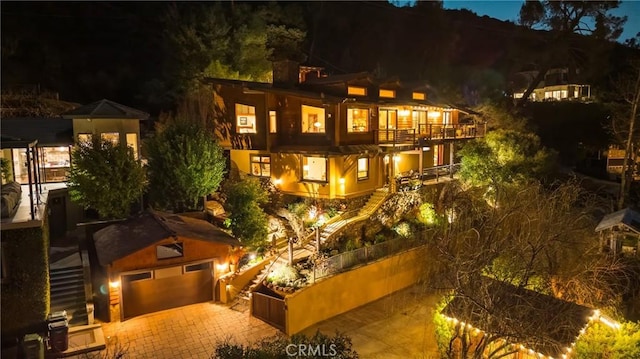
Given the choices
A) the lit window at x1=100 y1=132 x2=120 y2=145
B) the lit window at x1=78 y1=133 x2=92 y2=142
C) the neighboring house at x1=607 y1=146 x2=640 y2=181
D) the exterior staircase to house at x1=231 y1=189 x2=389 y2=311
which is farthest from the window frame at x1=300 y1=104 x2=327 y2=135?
the neighboring house at x1=607 y1=146 x2=640 y2=181

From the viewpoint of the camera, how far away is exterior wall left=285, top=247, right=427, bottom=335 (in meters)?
16.9

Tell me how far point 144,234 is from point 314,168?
35.0 ft

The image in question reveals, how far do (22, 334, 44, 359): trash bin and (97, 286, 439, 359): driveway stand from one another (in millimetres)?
2116

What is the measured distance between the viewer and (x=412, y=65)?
4338 cm

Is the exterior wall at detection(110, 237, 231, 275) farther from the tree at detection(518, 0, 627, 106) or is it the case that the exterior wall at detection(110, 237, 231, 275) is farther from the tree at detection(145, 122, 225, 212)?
the tree at detection(518, 0, 627, 106)

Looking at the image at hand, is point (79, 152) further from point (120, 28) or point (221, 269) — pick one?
point (120, 28)

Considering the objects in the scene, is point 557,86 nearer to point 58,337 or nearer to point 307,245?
point 307,245

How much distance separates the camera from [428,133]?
2988cm

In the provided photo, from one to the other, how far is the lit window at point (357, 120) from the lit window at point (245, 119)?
5774 millimetres

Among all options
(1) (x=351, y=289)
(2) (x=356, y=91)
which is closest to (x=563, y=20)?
(2) (x=356, y=91)

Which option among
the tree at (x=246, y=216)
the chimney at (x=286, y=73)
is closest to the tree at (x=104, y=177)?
the tree at (x=246, y=216)

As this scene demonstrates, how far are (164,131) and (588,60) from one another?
3267cm

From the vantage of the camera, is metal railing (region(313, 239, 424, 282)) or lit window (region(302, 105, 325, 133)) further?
lit window (region(302, 105, 325, 133))

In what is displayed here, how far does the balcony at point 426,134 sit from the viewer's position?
2684 cm
